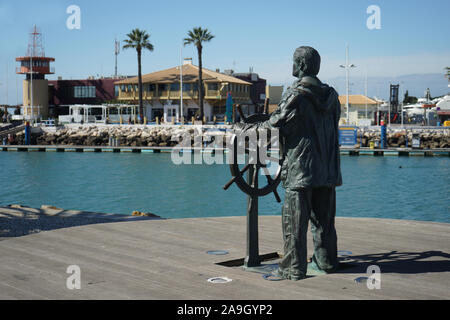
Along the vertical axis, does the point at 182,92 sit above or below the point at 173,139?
above

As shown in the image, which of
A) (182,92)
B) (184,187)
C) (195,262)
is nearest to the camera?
(195,262)

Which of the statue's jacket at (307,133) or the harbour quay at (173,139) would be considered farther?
the harbour quay at (173,139)

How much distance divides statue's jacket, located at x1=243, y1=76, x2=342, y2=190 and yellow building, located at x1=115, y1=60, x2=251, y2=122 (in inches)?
2129

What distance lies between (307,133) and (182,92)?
184ft

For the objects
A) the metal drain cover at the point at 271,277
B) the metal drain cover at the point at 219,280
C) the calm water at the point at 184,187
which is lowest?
the calm water at the point at 184,187

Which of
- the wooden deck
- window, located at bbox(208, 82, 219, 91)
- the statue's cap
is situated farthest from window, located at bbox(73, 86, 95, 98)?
the statue's cap

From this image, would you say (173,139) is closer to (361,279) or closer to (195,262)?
(195,262)

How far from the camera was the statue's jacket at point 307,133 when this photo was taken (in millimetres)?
5387

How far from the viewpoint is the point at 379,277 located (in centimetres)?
538

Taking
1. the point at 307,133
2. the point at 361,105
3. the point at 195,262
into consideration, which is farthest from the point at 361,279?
the point at 361,105

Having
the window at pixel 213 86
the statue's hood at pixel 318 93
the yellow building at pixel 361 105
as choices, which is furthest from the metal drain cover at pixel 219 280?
the yellow building at pixel 361 105

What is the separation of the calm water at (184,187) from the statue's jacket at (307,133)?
47.4ft

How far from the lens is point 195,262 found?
6074 mm

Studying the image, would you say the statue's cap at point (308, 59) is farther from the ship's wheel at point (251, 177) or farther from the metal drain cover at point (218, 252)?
the metal drain cover at point (218, 252)
